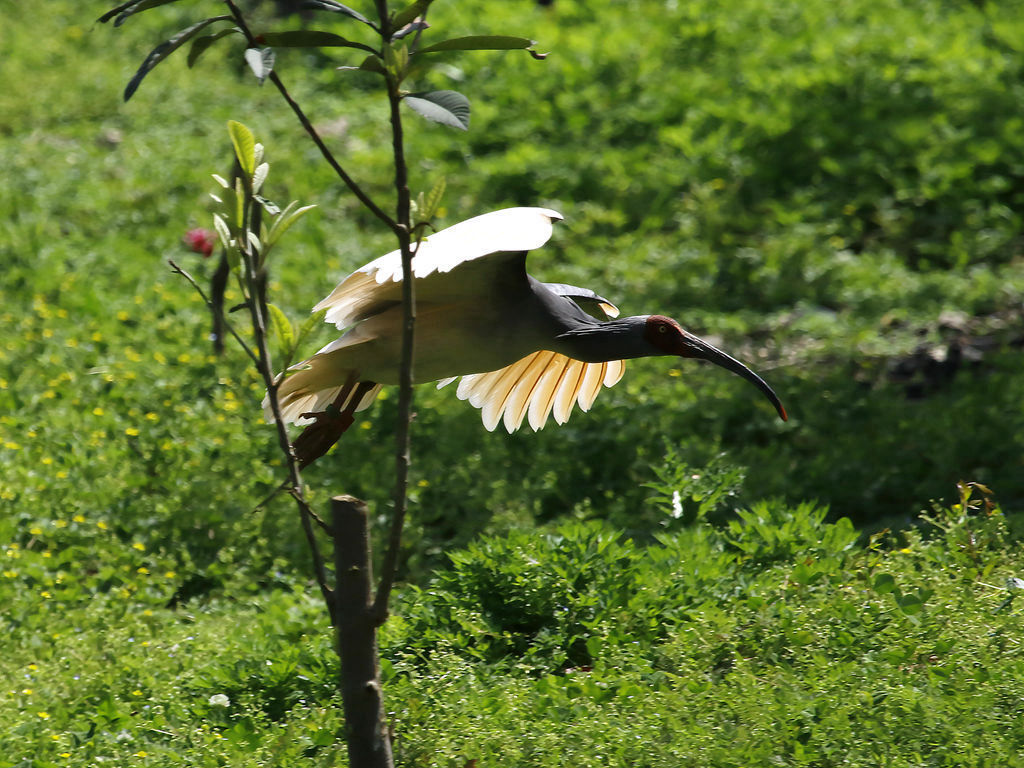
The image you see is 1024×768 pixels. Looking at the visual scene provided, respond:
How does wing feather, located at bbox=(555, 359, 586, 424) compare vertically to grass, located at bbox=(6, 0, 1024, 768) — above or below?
above

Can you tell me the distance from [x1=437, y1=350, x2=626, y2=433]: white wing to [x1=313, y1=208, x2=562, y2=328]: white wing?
2.33ft

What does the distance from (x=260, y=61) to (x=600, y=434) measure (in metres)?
3.41

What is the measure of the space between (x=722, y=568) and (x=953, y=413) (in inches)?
80.8

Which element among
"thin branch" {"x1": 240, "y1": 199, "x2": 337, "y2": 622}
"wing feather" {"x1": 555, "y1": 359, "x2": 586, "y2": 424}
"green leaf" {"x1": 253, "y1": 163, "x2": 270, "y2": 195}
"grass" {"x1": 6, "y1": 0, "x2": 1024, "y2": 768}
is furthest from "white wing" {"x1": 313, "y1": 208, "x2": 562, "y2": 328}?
"grass" {"x1": 6, "y1": 0, "x2": 1024, "y2": 768}

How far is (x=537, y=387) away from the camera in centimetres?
410

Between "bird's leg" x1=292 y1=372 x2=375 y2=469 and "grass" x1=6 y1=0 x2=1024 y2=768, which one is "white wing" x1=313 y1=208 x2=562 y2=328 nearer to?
"bird's leg" x1=292 y1=372 x2=375 y2=469

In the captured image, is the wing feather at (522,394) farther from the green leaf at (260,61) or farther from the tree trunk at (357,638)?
the green leaf at (260,61)

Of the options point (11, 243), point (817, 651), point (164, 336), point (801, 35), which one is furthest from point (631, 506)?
point (801, 35)

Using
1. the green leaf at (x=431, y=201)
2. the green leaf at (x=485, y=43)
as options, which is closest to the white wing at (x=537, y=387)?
the green leaf at (x=431, y=201)

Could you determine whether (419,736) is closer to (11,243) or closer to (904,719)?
(904,719)

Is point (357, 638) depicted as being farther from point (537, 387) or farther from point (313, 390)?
point (537, 387)

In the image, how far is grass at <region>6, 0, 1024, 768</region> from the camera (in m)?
3.39

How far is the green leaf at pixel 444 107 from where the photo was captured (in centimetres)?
250

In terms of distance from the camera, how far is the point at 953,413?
5.43 meters
